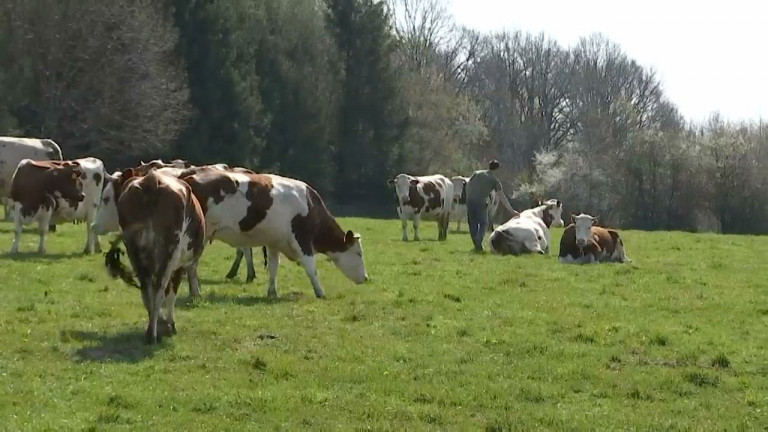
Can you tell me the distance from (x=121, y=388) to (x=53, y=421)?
1.09 meters

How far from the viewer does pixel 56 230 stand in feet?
82.9

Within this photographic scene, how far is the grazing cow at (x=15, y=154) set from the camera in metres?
26.5

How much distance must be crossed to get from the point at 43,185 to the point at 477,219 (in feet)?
31.4

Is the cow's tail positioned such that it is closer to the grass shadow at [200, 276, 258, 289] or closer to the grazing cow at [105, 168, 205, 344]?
the grazing cow at [105, 168, 205, 344]

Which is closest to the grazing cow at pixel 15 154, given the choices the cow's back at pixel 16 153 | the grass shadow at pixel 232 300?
the cow's back at pixel 16 153

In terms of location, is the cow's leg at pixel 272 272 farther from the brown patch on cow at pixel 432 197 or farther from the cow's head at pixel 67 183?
the brown patch on cow at pixel 432 197

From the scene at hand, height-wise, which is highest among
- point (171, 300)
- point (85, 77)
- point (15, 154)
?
point (85, 77)

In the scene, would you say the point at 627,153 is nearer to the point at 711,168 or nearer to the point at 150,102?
the point at 711,168

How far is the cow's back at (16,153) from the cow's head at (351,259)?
44.4 ft

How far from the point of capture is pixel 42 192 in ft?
65.2

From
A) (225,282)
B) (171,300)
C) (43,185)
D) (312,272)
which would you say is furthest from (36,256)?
(171,300)

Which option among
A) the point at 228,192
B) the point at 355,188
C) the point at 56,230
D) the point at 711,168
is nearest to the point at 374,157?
the point at 355,188

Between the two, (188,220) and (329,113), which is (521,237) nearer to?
(188,220)

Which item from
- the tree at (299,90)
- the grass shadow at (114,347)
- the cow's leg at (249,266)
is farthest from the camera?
the tree at (299,90)
